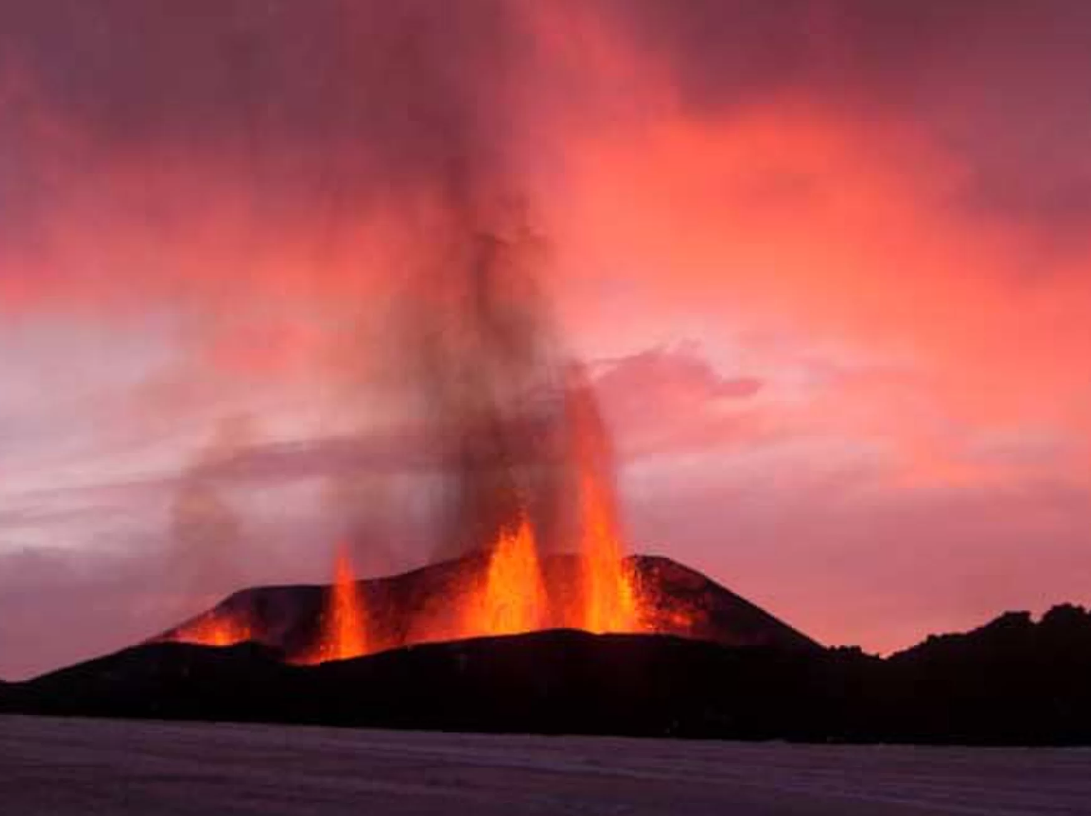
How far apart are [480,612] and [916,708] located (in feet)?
227

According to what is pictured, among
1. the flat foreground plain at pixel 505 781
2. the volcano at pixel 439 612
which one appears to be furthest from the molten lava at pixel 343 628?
the flat foreground plain at pixel 505 781

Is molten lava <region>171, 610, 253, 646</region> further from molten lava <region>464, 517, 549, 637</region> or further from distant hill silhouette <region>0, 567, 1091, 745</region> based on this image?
distant hill silhouette <region>0, 567, 1091, 745</region>

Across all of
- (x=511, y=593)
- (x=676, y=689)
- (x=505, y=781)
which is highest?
(x=511, y=593)

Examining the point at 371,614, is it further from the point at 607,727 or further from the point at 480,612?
the point at 607,727

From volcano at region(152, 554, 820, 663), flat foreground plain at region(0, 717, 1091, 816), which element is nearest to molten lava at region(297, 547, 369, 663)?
volcano at region(152, 554, 820, 663)

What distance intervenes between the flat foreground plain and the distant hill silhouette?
2375 centimetres

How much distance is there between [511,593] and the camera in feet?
386

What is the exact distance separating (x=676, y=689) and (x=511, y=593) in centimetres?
4771

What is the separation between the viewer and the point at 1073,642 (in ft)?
203

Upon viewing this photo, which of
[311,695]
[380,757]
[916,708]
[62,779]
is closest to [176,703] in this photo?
[311,695]

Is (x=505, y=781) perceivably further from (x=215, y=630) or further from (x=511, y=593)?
(x=215, y=630)

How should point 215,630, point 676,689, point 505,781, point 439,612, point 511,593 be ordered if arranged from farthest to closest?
point 215,630 < point 439,612 < point 511,593 < point 676,689 < point 505,781

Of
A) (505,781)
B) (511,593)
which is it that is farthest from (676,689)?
(505,781)

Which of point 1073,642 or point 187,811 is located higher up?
point 1073,642
